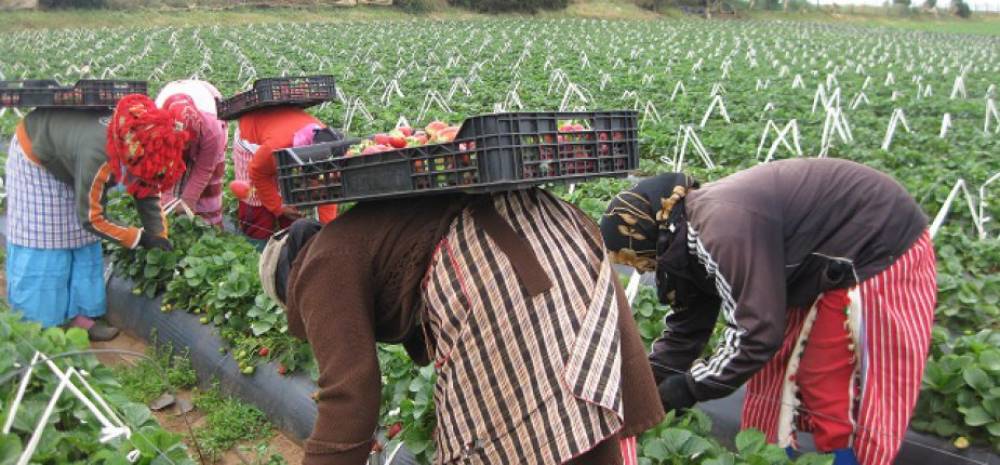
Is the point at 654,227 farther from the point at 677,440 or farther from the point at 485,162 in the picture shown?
the point at 485,162

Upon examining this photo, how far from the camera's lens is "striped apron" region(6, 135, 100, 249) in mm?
4156

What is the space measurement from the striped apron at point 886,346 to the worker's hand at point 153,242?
3.60 metres

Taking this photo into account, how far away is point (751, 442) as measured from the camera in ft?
8.01

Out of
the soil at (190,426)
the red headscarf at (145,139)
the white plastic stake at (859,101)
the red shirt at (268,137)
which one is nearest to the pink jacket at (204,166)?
the red shirt at (268,137)

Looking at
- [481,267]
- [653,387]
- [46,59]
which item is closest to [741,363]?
[653,387]

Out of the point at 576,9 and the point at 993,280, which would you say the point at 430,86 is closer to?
the point at 993,280

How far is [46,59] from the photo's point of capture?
1878 cm

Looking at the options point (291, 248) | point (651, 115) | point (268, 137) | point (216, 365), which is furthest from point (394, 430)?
point (651, 115)

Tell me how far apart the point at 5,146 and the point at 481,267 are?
31.3ft

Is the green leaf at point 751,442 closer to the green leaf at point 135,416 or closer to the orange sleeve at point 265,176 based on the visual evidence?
the green leaf at point 135,416

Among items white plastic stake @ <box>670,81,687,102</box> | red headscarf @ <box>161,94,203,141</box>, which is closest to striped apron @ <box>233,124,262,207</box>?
red headscarf @ <box>161,94,203,141</box>

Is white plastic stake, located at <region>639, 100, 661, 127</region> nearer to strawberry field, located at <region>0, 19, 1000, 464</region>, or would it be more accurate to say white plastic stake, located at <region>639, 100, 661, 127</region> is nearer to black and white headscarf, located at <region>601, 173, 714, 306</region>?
strawberry field, located at <region>0, 19, 1000, 464</region>

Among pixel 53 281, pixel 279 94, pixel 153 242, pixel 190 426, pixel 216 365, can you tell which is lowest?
pixel 216 365

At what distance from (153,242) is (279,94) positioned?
3.73ft
